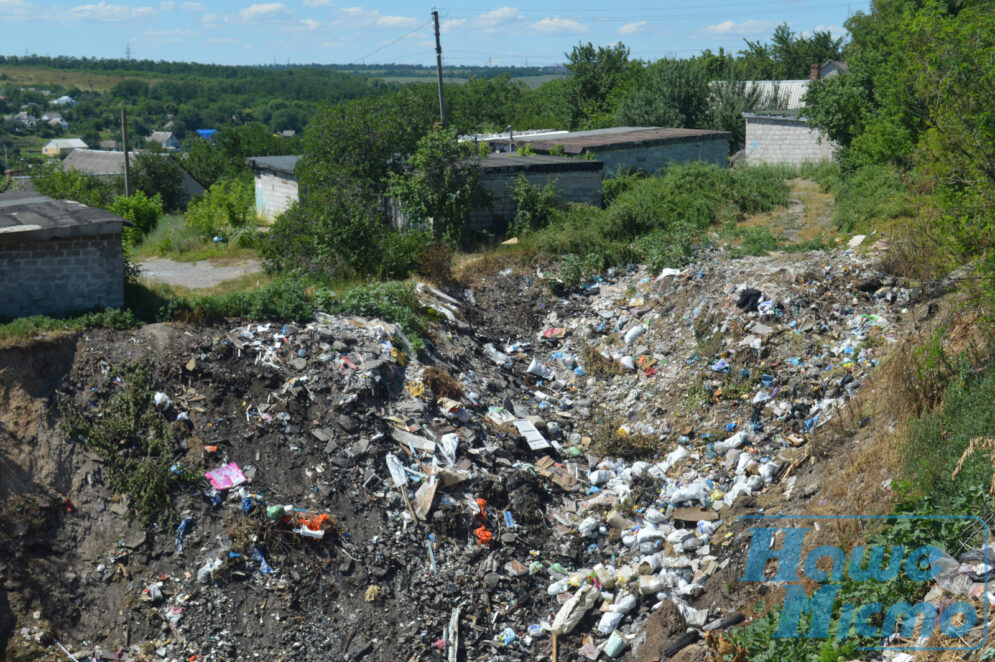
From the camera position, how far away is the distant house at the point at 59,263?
9531 mm

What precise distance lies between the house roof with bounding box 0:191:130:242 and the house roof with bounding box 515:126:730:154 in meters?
12.0

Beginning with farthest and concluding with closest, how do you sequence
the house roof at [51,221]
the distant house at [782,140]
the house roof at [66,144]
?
the house roof at [66,144] → the distant house at [782,140] → the house roof at [51,221]

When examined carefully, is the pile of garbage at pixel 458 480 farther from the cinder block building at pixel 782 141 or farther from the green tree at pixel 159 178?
the green tree at pixel 159 178

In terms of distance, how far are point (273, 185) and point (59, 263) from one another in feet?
45.6

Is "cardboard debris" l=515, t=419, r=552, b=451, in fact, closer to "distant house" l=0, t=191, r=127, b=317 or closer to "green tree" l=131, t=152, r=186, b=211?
"distant house" l=0, t=191, r=127, b=317

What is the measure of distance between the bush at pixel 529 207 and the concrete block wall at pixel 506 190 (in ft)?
0.72

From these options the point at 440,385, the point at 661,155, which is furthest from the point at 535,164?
the point at 440,385

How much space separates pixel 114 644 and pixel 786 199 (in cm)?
1571

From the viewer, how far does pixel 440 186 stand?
15656 mm

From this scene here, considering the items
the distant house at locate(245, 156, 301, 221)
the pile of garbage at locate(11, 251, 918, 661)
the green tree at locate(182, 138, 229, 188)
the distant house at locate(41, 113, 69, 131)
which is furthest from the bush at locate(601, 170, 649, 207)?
the distant house at locate(41, 113, 69, 131)

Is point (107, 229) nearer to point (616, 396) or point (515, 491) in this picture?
point (515, 491)

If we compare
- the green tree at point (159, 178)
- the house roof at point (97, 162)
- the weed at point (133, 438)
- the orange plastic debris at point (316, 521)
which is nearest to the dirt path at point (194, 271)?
the weed at point (133, 438)

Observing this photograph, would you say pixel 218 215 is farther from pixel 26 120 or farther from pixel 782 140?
pixel 26 120

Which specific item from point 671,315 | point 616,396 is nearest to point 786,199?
point 671,315
